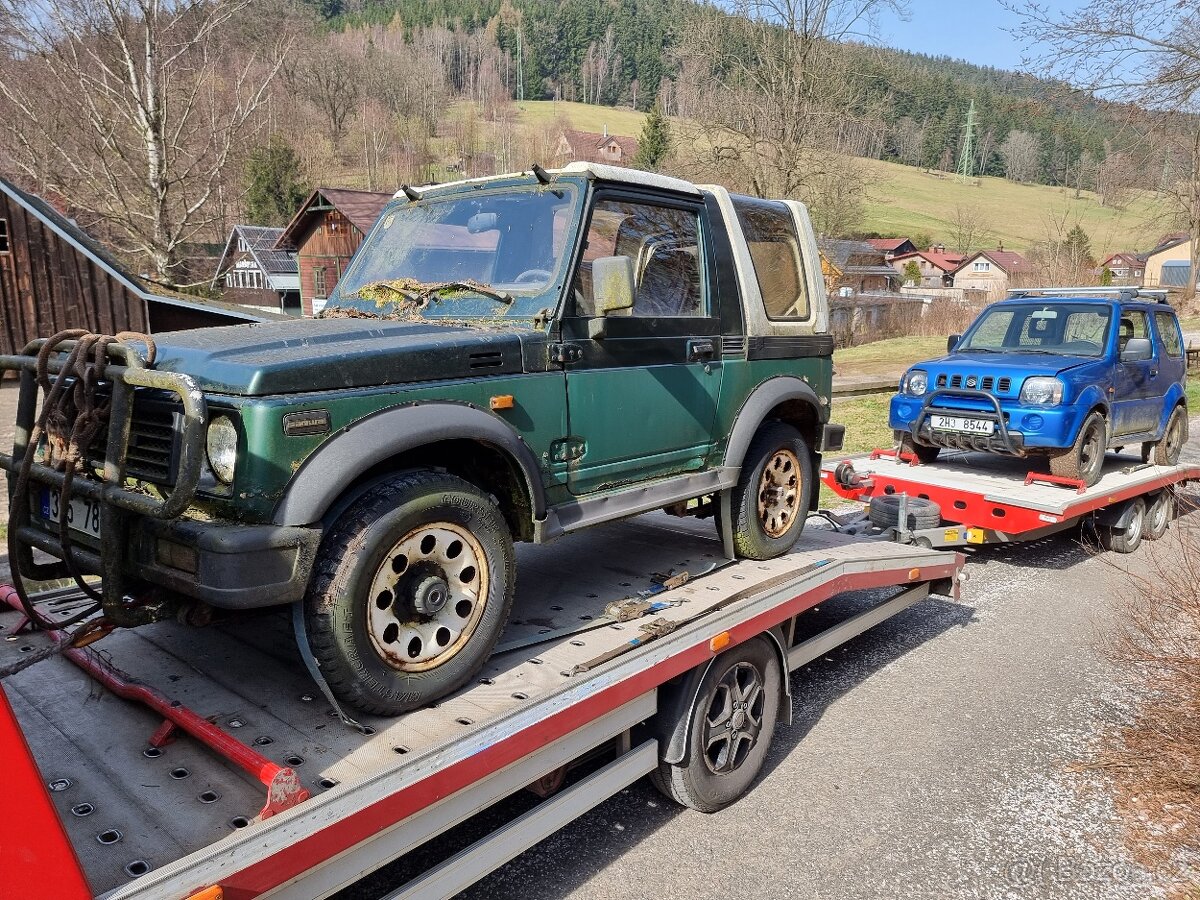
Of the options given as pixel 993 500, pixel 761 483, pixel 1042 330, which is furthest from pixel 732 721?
pixel 1042 330

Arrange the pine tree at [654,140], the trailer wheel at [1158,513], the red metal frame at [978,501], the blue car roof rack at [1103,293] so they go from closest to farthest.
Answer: the red metal frame at [978,501]
the trailer wheel at [1158,513]
the blue car roof rack at [1103,293]
the pine tree at [654,140]

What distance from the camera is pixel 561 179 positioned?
3.83 meters

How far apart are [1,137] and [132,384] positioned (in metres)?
24.6

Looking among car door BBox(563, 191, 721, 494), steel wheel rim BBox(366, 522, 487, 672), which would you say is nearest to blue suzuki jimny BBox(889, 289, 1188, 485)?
car door BBox(563, 191, 721, 494)

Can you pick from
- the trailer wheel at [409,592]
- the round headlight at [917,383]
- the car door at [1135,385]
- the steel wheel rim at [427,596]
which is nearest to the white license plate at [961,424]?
the round headlight at [917,383]

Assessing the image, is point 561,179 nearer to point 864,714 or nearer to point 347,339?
point 347,339

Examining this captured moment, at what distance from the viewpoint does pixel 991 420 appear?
25.8 ft

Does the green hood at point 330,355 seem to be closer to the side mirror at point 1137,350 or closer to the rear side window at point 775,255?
the rear side window at point 775,255

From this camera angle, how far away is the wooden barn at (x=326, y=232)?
1316 inches

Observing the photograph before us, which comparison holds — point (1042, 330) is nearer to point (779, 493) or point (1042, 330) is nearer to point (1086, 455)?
point (1086, 455)

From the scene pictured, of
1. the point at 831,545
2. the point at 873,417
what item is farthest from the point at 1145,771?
the point at 873,417

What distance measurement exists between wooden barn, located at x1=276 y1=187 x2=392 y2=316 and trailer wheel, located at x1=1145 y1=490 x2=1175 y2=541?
2894 cm

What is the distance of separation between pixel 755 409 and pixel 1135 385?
20.4ft

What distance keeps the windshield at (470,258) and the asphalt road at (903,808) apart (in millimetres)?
2311
